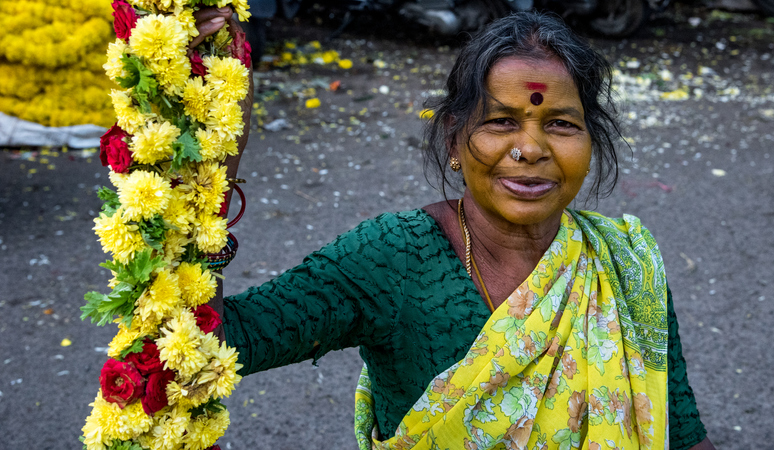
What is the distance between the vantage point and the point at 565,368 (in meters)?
1.68

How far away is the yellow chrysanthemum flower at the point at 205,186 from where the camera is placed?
1307 mm

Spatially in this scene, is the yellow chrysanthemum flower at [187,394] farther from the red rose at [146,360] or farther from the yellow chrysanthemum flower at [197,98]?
the yellow chrysanthemum flower at [197,98]

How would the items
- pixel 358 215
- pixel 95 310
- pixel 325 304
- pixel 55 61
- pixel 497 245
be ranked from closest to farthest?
pixel 95 310 → pixel 325 304 → pixel 497 245 → pixel 358 215 → pixel 55 61

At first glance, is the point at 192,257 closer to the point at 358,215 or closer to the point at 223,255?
the point at 223,255

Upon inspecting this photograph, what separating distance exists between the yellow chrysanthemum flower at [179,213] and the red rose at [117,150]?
100 millimetres

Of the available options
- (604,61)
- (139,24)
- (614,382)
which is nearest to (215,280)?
(139,24)

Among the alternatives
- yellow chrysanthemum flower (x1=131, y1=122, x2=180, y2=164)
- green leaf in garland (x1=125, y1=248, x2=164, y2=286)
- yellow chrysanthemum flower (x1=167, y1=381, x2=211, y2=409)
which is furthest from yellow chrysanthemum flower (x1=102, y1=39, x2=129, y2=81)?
yellow chrysanthemum flower (x1=167, y1=381, x2=211, y2=409)

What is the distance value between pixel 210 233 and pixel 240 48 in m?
0.38

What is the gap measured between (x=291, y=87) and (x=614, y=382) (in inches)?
241

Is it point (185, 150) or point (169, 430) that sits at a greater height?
point (185, 150)

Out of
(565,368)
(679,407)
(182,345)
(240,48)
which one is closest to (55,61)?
(240,48)

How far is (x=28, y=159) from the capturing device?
556 centimetres

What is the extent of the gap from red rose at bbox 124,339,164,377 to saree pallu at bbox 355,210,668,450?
2.15ft

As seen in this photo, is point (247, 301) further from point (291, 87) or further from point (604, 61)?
point (291, 87)
